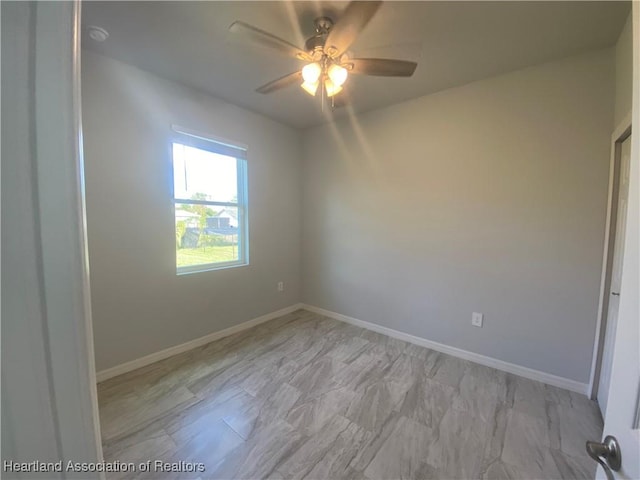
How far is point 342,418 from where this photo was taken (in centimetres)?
179

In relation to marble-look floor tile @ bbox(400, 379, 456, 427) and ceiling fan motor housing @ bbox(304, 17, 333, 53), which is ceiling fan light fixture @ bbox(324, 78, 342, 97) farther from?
marble-look floor tile @ bbox(400, 379, 456, 427)

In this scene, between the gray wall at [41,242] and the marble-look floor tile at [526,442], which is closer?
the gray wall at [41,242]

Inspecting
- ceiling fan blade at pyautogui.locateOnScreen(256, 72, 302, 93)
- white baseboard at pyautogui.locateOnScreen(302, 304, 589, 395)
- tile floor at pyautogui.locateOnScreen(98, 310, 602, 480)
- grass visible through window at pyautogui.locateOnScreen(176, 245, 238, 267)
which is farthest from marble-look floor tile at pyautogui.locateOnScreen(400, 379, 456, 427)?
ceiling fan blade at pyautogui.locateOnScreen(256, 72, 302, 93)

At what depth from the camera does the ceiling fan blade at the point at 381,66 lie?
158cm

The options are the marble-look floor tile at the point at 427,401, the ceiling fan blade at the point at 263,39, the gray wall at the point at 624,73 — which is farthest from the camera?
the marble-look floor tile at the point at 427,401

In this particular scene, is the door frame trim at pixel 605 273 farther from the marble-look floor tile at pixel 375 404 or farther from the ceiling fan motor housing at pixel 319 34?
the ceiling fan motor housing at pixel 319 34

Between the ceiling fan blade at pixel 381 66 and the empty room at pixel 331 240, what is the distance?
0.01m

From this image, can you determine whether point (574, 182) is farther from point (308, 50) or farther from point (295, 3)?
point (295, 3)

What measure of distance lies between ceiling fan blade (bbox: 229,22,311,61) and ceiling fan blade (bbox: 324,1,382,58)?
0.18 metres

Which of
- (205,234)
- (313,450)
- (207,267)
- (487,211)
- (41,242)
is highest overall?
(487,211)

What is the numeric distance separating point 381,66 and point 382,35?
0.35 metres

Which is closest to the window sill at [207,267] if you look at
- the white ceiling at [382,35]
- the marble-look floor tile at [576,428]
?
the white ceiling at [382,35]

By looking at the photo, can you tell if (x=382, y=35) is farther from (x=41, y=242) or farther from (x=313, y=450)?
(x=313, y=450)

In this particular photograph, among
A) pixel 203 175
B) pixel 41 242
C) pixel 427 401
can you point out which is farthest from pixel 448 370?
pixel 203 175
